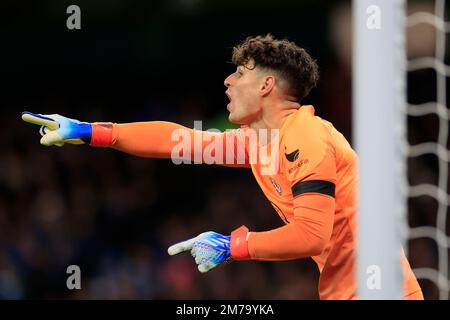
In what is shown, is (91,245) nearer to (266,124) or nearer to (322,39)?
(322,39)

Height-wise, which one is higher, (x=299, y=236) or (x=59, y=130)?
(x=59, y=130)

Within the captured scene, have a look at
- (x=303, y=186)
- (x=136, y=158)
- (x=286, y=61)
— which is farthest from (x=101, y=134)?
(x=136, y=158)

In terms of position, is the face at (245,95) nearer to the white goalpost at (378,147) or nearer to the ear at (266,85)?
Answer: the ear at (266,85)

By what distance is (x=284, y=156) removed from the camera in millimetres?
3709

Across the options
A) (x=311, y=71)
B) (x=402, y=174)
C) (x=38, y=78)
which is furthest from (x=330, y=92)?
(x=402, y=174)

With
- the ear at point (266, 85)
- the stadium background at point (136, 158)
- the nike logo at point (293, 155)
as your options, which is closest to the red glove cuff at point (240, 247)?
the nike logo at point (293, 155)

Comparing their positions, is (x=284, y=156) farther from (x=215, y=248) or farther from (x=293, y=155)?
(x=215, y=248)

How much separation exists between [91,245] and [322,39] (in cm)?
299

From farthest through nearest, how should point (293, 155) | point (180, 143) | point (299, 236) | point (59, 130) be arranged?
point (180, 143) → point (59, 130) → point (293, 155) → point (299, 236)

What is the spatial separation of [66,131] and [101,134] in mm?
192

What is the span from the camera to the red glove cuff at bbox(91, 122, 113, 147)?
12.9ft

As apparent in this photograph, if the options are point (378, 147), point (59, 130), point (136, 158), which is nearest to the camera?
point (378, 147)

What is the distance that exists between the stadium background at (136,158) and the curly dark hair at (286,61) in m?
3.46

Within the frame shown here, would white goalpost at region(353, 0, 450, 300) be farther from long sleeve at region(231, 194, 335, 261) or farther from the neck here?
the neck
